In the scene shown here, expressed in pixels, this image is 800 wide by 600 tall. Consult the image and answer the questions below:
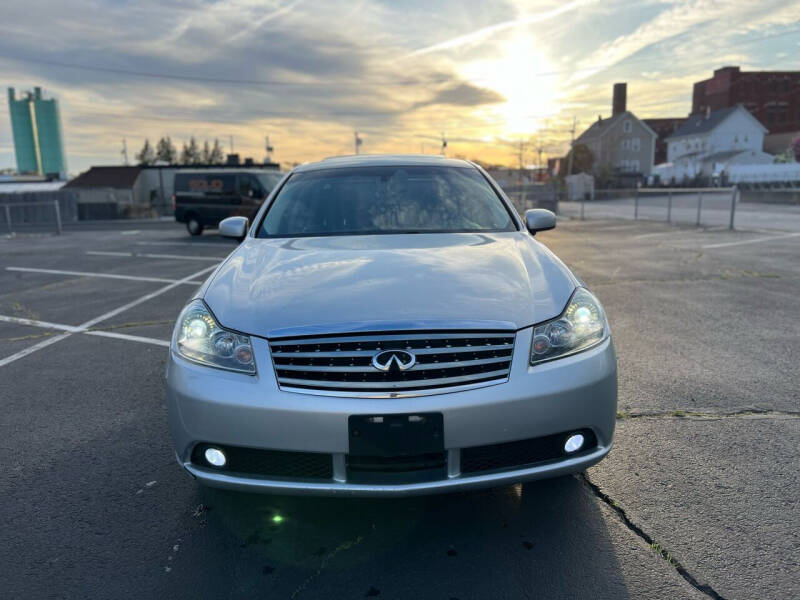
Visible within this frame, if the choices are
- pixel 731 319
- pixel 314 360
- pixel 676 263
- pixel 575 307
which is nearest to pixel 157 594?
pixel 314 360

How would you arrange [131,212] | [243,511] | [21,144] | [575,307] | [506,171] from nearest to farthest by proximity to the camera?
1. [575,307]
2. [243,511]
3. [131,212]
4. [506,171]
5. [21,144]

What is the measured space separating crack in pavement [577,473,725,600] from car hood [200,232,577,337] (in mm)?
954

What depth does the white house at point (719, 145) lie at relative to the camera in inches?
2514

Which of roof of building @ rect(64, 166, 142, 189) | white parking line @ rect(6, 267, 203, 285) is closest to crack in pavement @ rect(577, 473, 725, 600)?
white parking line @ rect(6, 267, 203, 285)

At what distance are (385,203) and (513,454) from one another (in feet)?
6.57

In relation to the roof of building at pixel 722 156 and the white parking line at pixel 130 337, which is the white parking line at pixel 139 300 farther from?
the roof of building at pixel 722 156

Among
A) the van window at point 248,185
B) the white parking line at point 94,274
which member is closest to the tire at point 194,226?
the van window at point 248,185

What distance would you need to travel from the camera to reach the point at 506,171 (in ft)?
294

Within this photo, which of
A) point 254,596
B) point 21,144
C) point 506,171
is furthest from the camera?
point 21,144

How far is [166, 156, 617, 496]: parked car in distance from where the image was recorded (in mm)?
1989

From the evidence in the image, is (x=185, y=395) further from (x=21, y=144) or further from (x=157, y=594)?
(x=21, y=144)

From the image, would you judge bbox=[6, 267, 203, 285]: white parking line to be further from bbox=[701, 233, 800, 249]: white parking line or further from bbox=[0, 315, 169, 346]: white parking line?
bbox=[701, 233, 800, 249]: white parking line

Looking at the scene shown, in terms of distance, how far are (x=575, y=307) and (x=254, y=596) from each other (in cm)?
168

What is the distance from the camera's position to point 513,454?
2.09 metres
